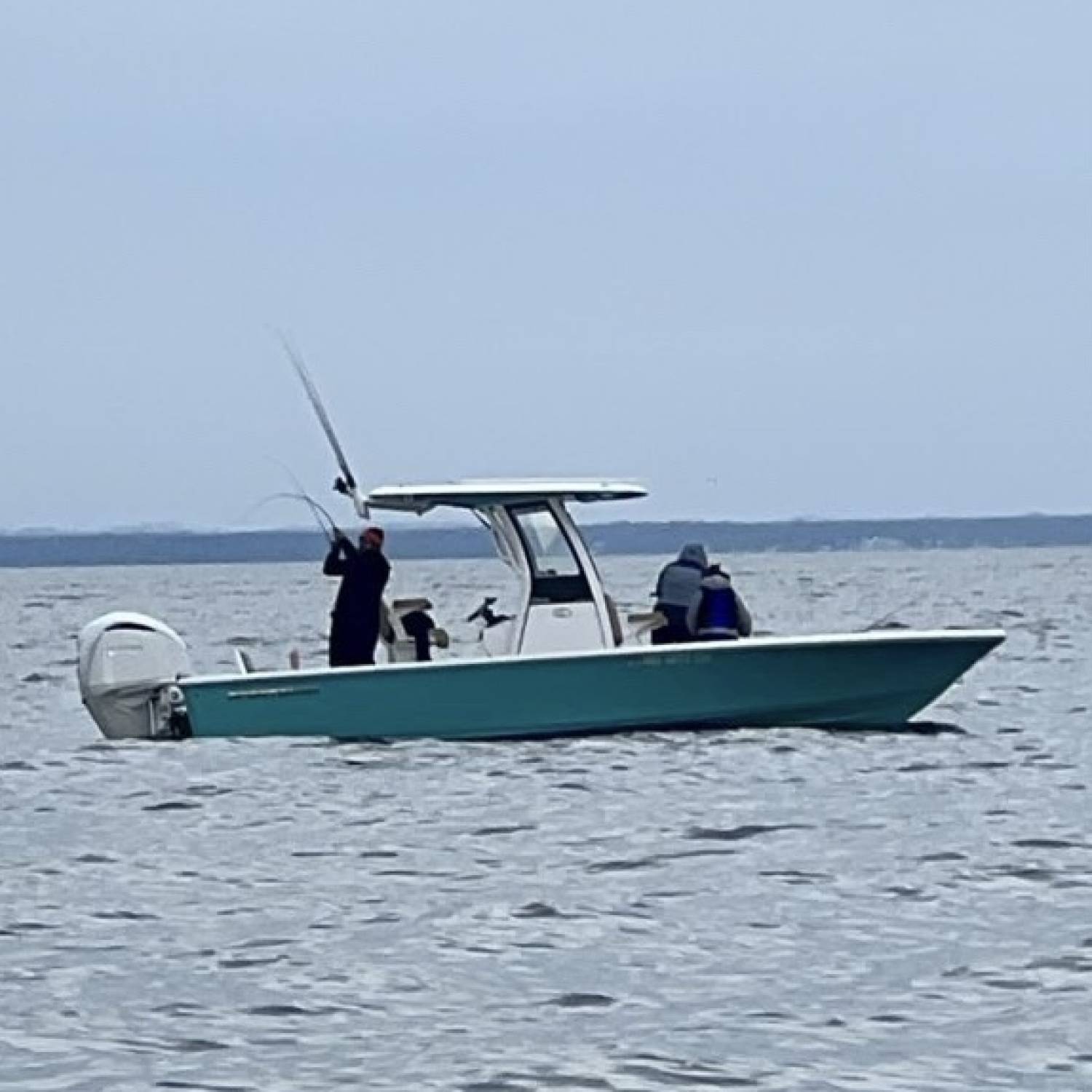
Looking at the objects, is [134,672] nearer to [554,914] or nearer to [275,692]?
[275,692]

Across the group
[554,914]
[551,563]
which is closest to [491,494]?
[551,563]

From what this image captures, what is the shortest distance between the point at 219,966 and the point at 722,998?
2776mm

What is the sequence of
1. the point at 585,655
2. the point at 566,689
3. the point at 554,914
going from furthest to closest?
the point at 566,689 < the point at 585,655 < the point at 554,914

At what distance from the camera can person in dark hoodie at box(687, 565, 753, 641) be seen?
27.2m

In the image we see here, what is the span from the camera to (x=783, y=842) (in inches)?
882

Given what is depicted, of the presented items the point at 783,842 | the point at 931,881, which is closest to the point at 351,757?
the point at 783,842

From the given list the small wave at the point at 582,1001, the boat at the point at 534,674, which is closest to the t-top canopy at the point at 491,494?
the boat at the point at 534,674

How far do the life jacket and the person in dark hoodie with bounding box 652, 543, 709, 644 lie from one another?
10 centimetres

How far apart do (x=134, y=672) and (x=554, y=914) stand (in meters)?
9.25

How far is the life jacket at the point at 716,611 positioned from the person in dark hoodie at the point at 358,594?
261cm

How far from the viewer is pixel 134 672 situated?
90.2 ft

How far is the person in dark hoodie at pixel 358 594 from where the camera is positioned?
26484 mm

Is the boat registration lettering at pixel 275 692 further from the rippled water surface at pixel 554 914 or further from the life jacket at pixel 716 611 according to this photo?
the life jacket at pixel 716 611

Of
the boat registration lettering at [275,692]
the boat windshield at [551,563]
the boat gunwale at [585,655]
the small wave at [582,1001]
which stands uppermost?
the boat windshield at [551,563]
